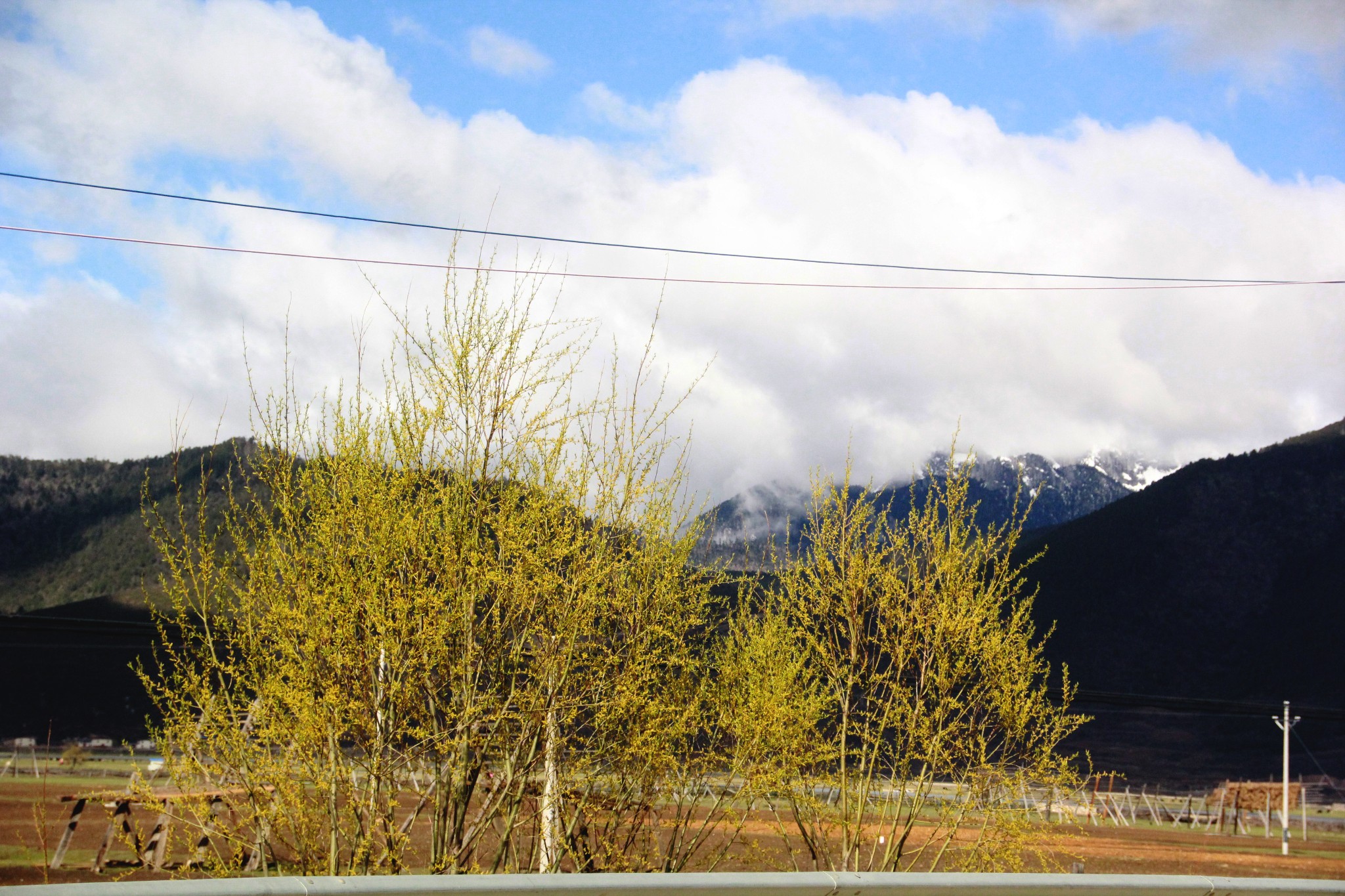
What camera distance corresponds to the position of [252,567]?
21.3 feet

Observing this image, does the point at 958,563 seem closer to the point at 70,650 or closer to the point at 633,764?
the point at 633,764

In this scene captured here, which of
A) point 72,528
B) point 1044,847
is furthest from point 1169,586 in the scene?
point 1044,847

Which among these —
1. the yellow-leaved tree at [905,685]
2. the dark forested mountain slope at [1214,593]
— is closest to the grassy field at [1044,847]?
the yellow-leaved tree at [905,685]

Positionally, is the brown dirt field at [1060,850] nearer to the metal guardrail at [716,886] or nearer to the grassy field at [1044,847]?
the grassy field at [1044,847]

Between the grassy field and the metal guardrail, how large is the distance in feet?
7.39

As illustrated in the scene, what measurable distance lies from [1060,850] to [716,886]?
28.0ft

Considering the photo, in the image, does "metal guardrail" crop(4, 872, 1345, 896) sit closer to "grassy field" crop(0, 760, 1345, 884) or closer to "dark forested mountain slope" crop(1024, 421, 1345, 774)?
"grassy field" crop(0, 760, 1345, 884)

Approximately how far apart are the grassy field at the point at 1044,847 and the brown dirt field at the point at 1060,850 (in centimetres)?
3

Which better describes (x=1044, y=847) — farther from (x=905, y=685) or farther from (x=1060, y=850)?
(x=905, y=685)

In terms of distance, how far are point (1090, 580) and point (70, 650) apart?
94565mm

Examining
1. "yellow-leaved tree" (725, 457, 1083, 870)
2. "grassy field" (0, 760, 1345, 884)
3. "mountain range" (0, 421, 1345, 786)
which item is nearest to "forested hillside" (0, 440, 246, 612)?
"mountain range" (0, 421, 1345, 786)

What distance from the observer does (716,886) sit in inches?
130

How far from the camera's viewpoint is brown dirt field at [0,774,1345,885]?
1366 centimetres

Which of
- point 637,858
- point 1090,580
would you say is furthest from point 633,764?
point 1090,580
